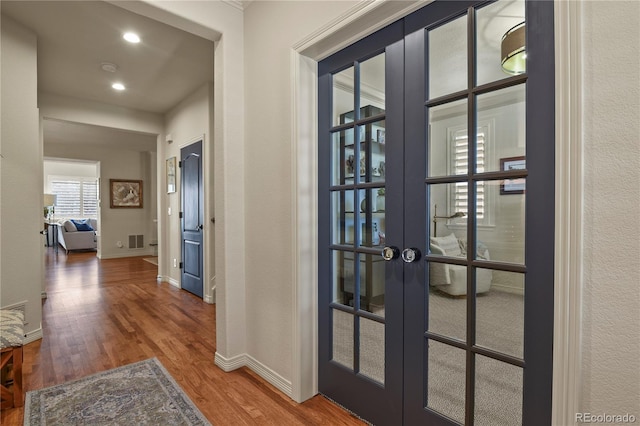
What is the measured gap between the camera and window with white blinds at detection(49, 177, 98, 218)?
32.8ft

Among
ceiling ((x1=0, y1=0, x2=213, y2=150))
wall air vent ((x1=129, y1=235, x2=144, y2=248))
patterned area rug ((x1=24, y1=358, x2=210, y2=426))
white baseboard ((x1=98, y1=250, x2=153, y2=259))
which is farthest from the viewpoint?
wall air vent ((x1=129, y1=235, x2=144, y2=248))

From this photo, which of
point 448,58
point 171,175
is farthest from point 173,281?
point 448,58

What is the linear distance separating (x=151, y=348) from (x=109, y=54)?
2.96m

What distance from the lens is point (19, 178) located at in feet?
9.41

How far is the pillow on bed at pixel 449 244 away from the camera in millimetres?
1404

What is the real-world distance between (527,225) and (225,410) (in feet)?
6.02

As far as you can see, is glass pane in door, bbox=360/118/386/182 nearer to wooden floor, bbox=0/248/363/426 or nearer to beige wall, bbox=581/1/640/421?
beige wall, bbox=581/1/640/421

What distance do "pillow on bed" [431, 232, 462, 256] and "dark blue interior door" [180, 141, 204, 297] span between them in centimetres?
350

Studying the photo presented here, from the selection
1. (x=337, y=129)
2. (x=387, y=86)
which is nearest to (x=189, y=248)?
(x=337, y=129)

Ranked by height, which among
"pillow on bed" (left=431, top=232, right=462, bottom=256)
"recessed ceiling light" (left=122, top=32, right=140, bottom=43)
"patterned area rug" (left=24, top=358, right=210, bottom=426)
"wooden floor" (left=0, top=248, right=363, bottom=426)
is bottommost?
"wooden floor" (left=0, top=248, right=363, bottom=426)

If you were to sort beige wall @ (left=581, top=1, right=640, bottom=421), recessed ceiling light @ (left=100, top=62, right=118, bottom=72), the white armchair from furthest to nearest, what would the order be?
1. recessed ceiling light @ (left=100, top=62, right=118, bottom=72)
2. the white armchair
3. beige wall @ (left=581, top=1, right=640, bottom=421)

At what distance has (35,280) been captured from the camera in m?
3.02

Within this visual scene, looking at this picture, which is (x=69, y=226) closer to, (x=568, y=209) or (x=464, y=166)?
(x=464, y=166)

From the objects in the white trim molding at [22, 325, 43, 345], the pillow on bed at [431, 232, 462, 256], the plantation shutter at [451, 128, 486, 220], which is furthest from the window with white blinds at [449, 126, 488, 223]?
the white trim molding at [22, 325, 43, 345]
